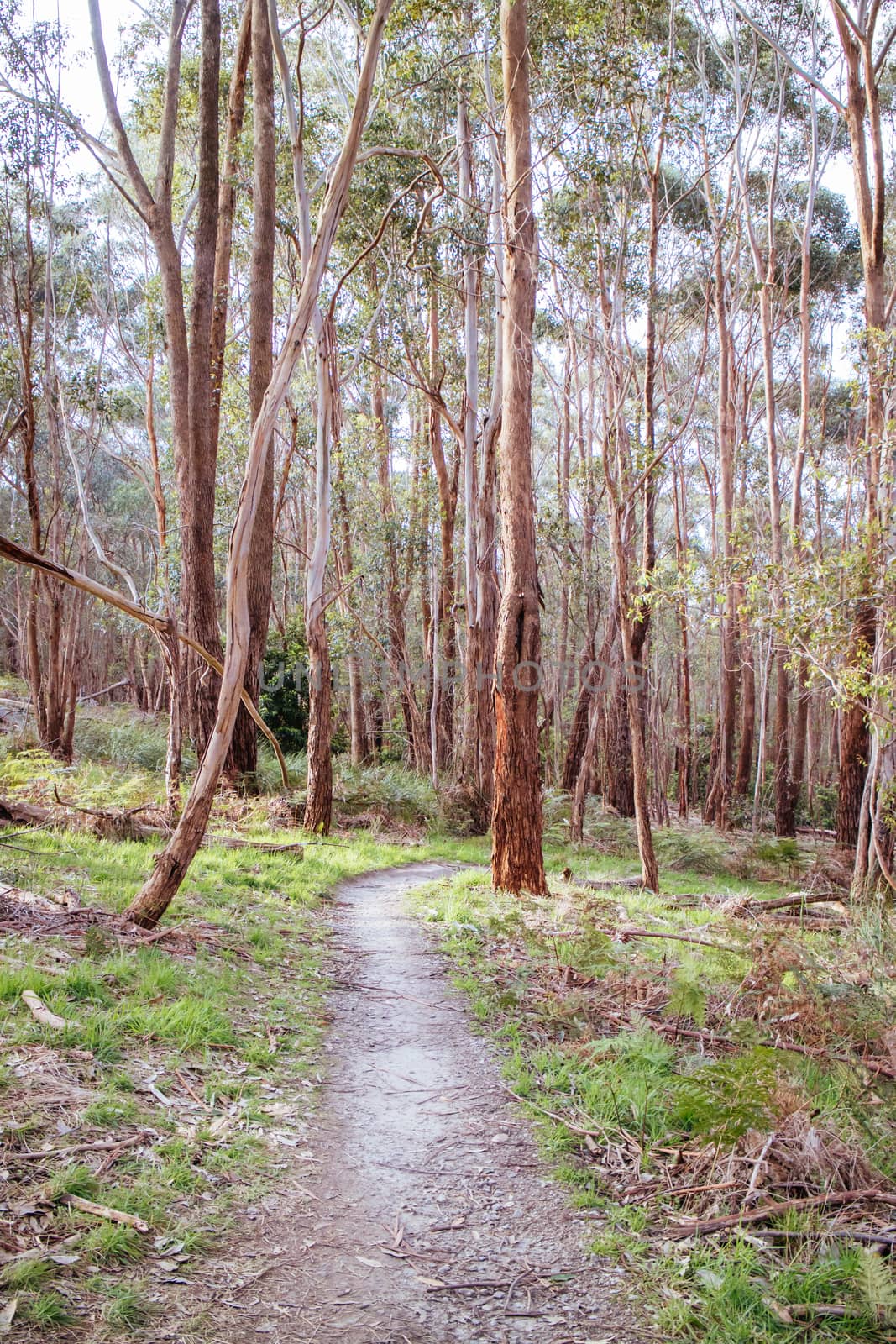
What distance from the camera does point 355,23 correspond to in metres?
14.2

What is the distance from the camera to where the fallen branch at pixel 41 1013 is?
3656 millimetres

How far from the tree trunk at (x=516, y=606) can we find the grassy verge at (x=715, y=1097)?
5.86 ft

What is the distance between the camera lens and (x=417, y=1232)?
9.61 ft

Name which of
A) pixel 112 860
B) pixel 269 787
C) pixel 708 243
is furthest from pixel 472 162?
pixel 112 860

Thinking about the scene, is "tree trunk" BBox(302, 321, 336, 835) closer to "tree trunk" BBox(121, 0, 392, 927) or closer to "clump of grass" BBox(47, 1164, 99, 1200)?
"tree trunk" BBox(121, 0, 392, 927)

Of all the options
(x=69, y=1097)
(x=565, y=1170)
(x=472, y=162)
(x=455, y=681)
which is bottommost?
(x=565, y=1170)

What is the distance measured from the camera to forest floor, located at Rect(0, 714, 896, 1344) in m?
2.48

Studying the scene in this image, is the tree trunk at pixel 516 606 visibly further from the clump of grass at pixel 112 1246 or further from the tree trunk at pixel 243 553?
the clump of grass at pixel 112 1246

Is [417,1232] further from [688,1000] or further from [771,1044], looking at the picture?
[771,1044]

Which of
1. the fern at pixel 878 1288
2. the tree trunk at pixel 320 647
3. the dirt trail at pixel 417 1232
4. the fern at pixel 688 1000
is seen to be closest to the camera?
the fern at pixel 878 1288

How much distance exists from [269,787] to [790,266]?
64.2 feet

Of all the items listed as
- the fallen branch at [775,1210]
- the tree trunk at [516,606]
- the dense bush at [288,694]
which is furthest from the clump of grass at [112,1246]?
the dense bush at [288,694]

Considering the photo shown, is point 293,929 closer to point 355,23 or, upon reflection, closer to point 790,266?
point 355,23

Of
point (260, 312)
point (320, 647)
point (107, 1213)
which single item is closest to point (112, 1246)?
point (107, 1213)
